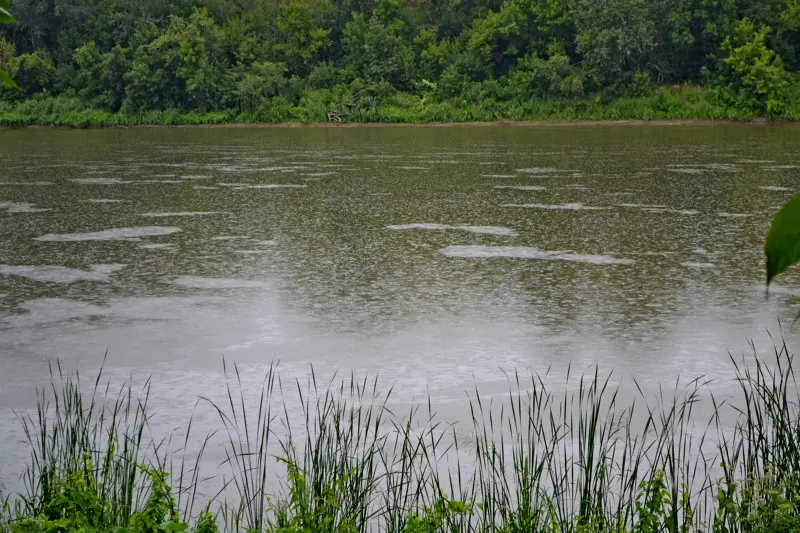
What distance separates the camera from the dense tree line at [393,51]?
33.7m

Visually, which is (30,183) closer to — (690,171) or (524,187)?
(524,187)

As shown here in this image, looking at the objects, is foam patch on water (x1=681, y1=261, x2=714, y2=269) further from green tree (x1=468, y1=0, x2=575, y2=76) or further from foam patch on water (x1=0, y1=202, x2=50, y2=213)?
green tree (x1=468, y1=0, x2=575, y2=76)

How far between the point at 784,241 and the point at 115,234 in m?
9.98

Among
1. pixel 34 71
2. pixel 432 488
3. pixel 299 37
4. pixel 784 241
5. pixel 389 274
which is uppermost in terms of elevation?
pixel 299 37

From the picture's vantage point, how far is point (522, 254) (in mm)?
8898

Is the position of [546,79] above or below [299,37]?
below

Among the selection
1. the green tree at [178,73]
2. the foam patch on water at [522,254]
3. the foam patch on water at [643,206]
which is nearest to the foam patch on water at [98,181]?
the foam patch on water at [643,206]

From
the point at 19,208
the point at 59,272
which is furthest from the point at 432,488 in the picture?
the point at 19,208

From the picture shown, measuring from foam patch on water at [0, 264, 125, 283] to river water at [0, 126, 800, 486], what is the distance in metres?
0.02

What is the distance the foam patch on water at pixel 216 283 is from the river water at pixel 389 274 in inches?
0.9

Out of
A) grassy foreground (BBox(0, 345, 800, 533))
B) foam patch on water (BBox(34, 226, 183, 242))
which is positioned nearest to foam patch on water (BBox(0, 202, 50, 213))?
foam patch on water (BBox(34, 226, 183, 242))

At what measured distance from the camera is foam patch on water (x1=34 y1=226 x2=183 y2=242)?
9930mm

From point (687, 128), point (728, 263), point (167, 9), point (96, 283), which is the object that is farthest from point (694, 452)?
point (167, 9)

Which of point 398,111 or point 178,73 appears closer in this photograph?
point 398,111
